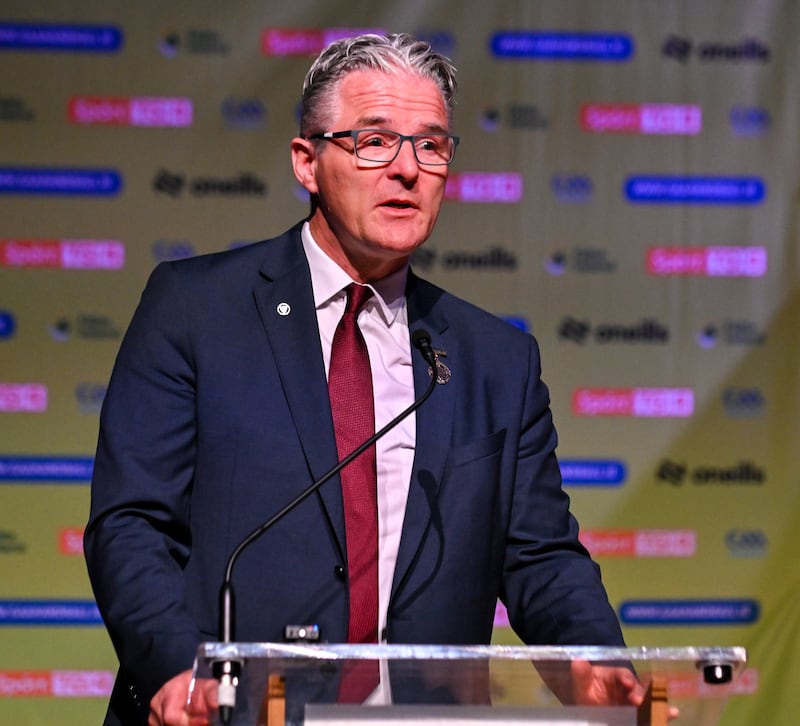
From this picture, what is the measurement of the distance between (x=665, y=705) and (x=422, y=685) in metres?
0.29

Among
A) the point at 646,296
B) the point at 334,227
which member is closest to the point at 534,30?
the point at 646,296

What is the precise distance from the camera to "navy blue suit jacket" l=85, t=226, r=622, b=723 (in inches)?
88.0

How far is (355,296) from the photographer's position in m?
2.50

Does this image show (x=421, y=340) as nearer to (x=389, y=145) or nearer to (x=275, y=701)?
(x=389, y=145)

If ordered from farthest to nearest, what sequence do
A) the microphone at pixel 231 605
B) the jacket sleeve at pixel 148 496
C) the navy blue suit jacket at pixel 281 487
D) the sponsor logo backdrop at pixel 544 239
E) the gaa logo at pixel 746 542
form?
the gaa logo at pixel 746 542 < the sponsor logo backdrop at pixel 544 239 < the navy blue suit jacket at pixel 281 487 < the jacket sleeve at pixel 148 496 < the microphone at pixel 231 605

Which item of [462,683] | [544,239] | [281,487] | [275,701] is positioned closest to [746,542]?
[544,239]

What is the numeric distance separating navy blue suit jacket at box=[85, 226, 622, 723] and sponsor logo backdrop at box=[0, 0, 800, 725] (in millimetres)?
2344

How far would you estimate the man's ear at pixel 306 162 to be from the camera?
2533mm

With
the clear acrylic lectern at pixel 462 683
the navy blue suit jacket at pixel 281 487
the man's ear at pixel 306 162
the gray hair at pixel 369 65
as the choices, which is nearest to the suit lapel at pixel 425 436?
the navy blue suit jacket at pixel 281 487

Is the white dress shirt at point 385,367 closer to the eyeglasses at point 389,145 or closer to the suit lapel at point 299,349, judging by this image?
the suit lapel at point 299,349

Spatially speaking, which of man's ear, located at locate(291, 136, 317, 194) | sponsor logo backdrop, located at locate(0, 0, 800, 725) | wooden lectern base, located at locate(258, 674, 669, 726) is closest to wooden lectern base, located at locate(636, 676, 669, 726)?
wooden lectern base, located at locate(258, 674, 669, 726)

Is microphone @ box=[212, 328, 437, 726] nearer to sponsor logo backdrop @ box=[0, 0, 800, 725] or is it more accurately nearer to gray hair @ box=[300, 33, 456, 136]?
gray hair @ box=[300, 33, 456, 136]

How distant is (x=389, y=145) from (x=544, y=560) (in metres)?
0.78

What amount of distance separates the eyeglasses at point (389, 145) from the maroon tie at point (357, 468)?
27 centimetres
